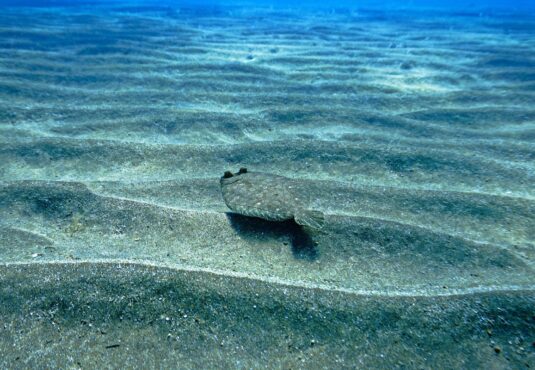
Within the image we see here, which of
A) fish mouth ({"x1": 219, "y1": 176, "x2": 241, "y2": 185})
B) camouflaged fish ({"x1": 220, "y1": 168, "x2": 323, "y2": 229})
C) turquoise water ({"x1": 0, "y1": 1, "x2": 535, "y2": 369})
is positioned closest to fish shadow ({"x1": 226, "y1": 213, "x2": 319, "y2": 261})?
turquoise water ({"x1": 0, "y1": 1, "x2": 535, "y2": 369})

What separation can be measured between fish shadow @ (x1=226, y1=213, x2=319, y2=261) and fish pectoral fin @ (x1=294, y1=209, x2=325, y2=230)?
235mm

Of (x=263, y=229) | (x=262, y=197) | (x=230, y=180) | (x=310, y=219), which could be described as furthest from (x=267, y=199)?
(x=230, y=180)

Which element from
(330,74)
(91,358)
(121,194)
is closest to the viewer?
(91,358)

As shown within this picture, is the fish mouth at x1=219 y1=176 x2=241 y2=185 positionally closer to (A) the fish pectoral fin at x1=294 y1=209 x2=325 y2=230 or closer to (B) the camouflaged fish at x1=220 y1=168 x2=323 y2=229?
(B) the camouflaged fish at x1=220 y1=168 x2=323 y2=229

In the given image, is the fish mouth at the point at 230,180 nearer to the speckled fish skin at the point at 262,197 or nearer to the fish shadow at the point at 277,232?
the speckled fish skin at the point at 262,197

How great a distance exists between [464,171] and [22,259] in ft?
16.0

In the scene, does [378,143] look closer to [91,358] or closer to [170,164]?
[170,164]

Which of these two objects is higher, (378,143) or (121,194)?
(378,143)

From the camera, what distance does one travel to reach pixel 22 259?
2.75m

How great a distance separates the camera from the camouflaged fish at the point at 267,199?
2.96m

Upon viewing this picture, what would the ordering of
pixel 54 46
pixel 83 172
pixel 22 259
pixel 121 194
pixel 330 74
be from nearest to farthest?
pixel 22 259 < pixel 121 194 < pixel 83 172 < pixel 330 74 < pixel 54 46

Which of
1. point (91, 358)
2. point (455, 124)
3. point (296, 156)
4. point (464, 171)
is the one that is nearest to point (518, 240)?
point (464, 171)

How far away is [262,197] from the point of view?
10.2 ft

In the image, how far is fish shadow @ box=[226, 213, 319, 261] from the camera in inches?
118
